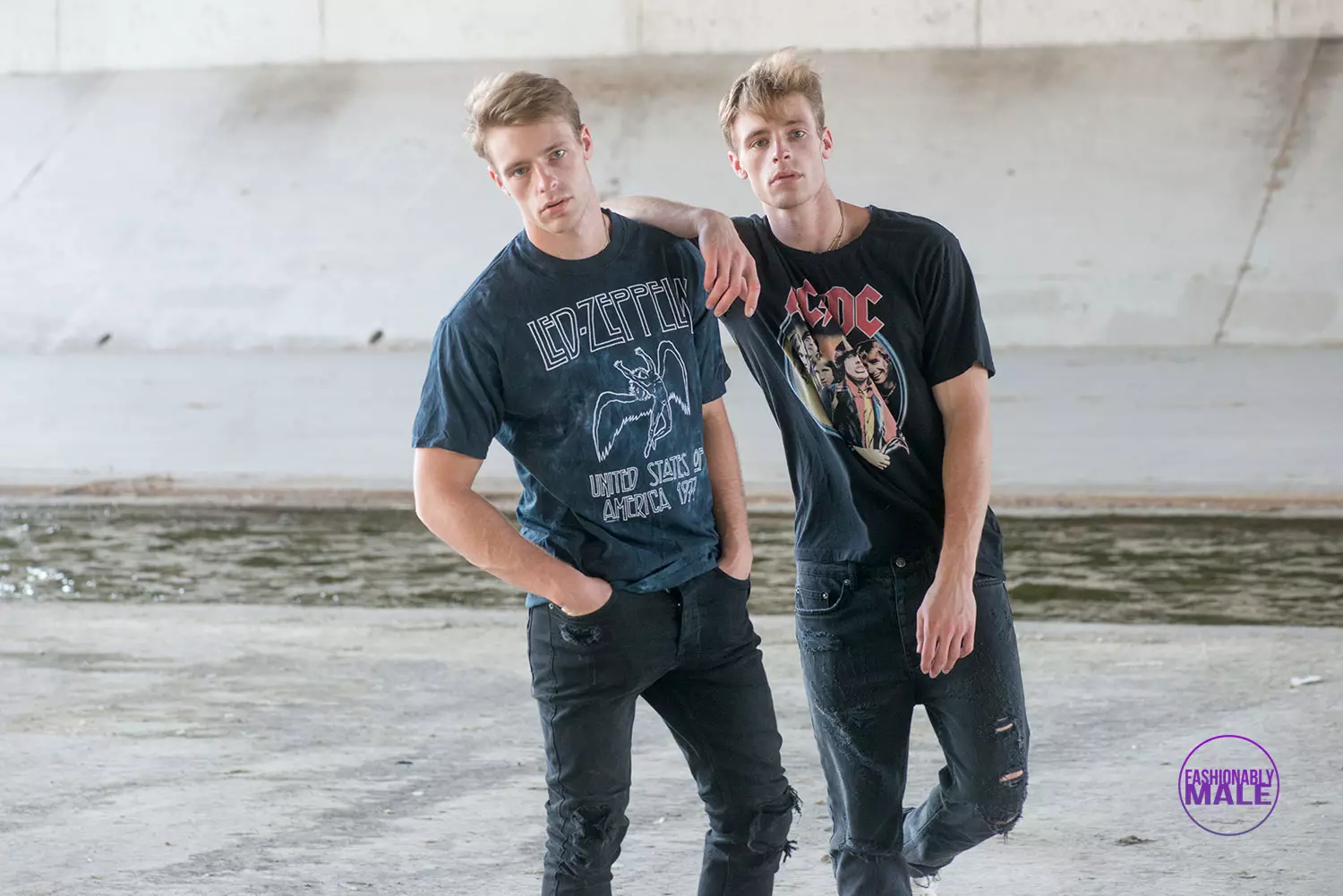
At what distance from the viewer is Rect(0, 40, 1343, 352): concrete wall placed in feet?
45.6

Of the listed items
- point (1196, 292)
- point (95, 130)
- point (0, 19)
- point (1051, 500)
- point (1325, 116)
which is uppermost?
point (0, 19)

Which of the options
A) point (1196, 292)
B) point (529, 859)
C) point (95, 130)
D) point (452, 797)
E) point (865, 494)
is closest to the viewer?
point (865, 494)

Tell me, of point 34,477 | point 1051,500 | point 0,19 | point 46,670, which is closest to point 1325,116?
point 1051,500

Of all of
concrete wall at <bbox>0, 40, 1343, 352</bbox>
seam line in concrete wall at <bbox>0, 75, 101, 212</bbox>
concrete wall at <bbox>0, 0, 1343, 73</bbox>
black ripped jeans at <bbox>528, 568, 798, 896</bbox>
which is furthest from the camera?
seam line in concrete wall at <bbox>0, 75, 101, 212</bbox>

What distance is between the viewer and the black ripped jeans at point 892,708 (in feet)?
9.16

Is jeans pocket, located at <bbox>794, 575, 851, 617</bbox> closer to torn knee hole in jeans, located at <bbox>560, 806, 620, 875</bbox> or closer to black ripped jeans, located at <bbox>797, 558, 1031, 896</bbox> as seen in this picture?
black ripped jeans, located at <bbox>797, 558, 1031, 896</bbox>

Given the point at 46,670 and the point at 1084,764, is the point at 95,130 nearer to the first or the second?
the point at 46,670

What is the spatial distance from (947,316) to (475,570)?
14.3 feet

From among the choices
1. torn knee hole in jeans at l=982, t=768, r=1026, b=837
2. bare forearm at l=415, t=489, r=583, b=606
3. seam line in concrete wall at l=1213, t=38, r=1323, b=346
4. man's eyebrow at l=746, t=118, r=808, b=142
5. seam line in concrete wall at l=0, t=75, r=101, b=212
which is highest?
seam line in concrete wall at l=0, t=75, r=101, b=212

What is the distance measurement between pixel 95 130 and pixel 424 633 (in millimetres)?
14240

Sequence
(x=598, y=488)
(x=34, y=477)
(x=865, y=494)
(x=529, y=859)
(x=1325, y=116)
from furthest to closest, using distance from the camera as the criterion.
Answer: (x=1325, y=116), (x=34, y=477), (x=529, y=859), (x=865, y=494), (x=598, y=488)

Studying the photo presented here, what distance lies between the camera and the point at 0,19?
19.1 m

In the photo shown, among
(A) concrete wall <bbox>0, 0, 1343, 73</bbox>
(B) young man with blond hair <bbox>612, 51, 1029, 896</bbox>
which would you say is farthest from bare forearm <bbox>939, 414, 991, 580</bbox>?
(A) concrete wall <bbox>0, 0, 1343, 73</bbox>

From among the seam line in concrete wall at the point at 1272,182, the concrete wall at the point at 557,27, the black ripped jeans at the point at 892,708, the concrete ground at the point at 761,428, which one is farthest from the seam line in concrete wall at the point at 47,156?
the black ripped jeans at the point at 892,708
